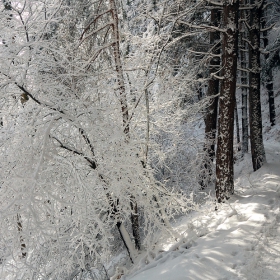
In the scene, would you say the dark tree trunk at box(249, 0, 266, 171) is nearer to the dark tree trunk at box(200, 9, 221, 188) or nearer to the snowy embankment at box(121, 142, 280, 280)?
the dark tree trunk at box(200, 9, 221, 188)

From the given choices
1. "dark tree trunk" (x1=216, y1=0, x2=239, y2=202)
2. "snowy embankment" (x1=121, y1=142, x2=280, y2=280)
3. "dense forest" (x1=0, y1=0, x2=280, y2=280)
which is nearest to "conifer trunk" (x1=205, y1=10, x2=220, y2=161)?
"dense forest" (x1=0, y1=0, x2=280, y2=280)

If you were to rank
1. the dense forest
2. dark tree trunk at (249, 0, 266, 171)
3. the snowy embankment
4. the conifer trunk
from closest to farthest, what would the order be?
the snowy embankment, the dense forest, dark tree trunk at (249, 0, 266, 171), the conifer trunk

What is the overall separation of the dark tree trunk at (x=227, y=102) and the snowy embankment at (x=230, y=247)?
478mm

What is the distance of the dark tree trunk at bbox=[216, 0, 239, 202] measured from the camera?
6.87m

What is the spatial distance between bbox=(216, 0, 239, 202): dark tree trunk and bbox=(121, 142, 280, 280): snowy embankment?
18.8 inches

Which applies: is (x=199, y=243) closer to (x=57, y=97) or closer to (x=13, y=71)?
(x=57, y=97)

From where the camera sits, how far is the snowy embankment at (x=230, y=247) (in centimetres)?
406

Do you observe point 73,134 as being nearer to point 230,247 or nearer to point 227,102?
point 230,247

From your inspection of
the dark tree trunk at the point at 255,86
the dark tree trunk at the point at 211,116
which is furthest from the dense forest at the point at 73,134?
the dark tree trunk at the point at 211,116

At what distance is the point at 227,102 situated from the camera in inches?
276

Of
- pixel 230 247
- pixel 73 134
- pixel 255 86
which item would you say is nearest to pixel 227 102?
pixel 255 86

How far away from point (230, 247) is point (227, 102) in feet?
11.7

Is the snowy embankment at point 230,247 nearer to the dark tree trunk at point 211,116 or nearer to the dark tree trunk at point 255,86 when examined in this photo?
the dark tree trunk at point 255,86

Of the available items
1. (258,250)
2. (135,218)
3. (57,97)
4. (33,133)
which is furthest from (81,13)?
(258,250)
